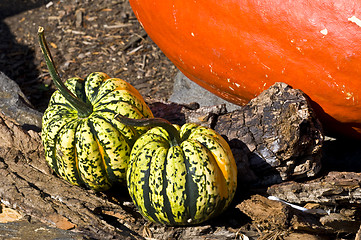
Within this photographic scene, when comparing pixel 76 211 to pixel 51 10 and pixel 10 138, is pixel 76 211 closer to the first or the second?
pixel 10 138

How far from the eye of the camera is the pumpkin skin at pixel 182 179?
2.31m

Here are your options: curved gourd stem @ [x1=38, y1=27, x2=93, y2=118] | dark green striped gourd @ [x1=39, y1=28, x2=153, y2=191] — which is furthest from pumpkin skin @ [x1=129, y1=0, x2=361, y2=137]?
curved gourd stem @ [x1=38, y1=27, x2=93, y2=118]

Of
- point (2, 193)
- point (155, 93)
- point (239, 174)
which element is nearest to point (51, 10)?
point (155, 93)

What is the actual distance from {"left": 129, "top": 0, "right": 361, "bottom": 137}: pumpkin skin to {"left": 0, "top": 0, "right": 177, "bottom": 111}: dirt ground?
52.3 inches

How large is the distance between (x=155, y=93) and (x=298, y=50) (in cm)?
203

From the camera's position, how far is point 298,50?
2.76 metres

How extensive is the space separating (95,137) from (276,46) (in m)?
1.22

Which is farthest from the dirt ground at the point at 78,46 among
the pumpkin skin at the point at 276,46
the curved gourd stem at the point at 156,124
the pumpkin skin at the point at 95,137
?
the curved gourd stem at the point at 156,124

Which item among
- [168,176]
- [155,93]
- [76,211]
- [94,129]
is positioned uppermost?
[155,93]

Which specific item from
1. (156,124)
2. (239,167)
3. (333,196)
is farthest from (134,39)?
(333,196)

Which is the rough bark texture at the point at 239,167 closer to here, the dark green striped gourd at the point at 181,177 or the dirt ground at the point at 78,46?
the dark green striped gourd at the point at 181,177

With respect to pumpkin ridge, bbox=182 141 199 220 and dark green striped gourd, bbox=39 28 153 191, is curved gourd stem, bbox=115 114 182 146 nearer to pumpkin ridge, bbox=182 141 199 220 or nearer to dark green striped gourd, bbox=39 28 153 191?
pumpkin ridge, bbox=182 141 199 220

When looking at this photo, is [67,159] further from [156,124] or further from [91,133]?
[156,124]

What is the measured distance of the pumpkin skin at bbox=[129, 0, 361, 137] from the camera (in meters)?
2.63
